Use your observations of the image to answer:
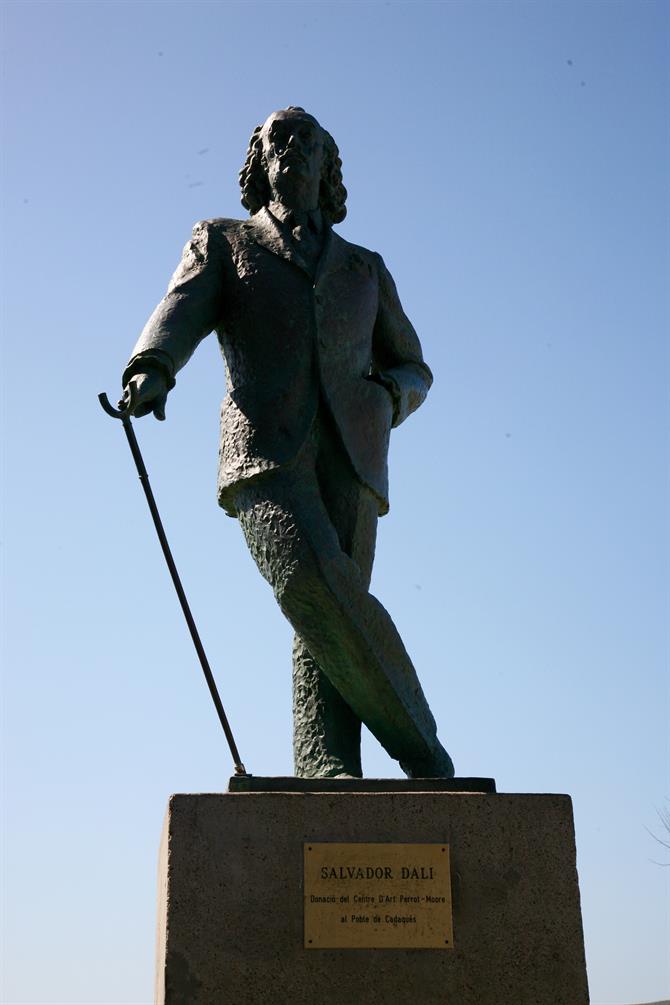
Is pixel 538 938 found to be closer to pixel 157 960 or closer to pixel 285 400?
pixel 157 960

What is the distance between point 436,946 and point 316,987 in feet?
1.50

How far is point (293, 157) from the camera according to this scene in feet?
21.0

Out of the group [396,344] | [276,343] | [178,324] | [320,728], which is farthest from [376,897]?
[396,344]

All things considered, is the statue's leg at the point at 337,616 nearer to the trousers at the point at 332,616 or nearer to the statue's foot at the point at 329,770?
the trousers at the point at 332,616

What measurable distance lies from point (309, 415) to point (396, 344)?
93 centimetres

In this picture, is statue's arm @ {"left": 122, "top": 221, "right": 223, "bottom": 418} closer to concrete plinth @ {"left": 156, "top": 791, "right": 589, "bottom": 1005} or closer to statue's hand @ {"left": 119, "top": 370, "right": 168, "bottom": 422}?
statue's hand @ {"left": 119, "top": 370, "right": 168, "bottom": 422}

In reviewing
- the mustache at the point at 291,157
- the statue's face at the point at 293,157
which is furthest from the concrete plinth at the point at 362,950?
the mustache at the point at 291,157

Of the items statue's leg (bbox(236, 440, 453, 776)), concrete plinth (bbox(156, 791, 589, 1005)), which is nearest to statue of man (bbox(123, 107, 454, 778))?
statue's leg (bbox(236, 440, 453, 776))

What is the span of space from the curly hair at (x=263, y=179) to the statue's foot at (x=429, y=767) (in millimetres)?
2682

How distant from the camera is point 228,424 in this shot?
5891mm

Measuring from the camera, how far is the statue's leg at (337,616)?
552 cm

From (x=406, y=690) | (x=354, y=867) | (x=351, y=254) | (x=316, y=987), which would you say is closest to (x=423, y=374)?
(x=351, y=254)

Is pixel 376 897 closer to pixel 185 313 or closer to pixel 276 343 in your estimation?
pixel 276 343

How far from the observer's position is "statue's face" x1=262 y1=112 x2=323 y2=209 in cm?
641
